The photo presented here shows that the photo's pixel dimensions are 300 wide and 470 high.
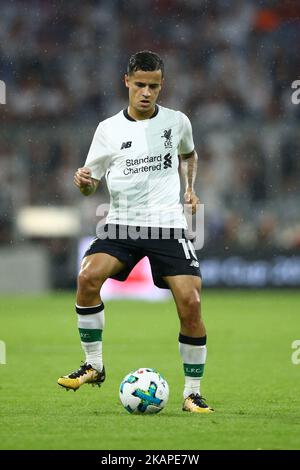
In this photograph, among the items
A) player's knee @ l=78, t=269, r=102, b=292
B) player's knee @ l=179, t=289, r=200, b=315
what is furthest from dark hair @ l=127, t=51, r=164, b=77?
player's knee @ l=179, t=289, r=200, b=315

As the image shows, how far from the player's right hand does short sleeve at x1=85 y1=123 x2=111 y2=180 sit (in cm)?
12

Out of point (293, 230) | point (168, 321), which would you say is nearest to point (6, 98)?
point (293, 230)

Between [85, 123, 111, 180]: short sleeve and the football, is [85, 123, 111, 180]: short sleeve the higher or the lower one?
the higher one

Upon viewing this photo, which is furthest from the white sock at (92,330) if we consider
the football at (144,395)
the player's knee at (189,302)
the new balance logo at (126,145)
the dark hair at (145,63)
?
the dark hair at (145,63)

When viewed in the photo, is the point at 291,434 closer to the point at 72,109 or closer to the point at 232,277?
the point at 232,277

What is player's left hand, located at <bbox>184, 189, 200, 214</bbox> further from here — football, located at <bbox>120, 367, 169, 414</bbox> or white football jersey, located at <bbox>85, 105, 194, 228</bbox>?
football, located at <bbox>120, 367, 169, 414</bbox>

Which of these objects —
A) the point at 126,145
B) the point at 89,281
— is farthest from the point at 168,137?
the point at 89,281

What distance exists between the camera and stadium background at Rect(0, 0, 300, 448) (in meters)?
19.1

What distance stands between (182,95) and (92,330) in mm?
14143

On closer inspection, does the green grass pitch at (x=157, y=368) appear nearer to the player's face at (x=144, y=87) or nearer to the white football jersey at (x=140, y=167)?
the white football jersey at (x=140, y=167)

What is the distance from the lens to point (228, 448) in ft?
16.9

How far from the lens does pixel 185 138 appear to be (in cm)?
699

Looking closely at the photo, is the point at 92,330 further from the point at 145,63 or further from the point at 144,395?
the point at 145,63

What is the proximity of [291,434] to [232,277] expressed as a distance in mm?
13801
